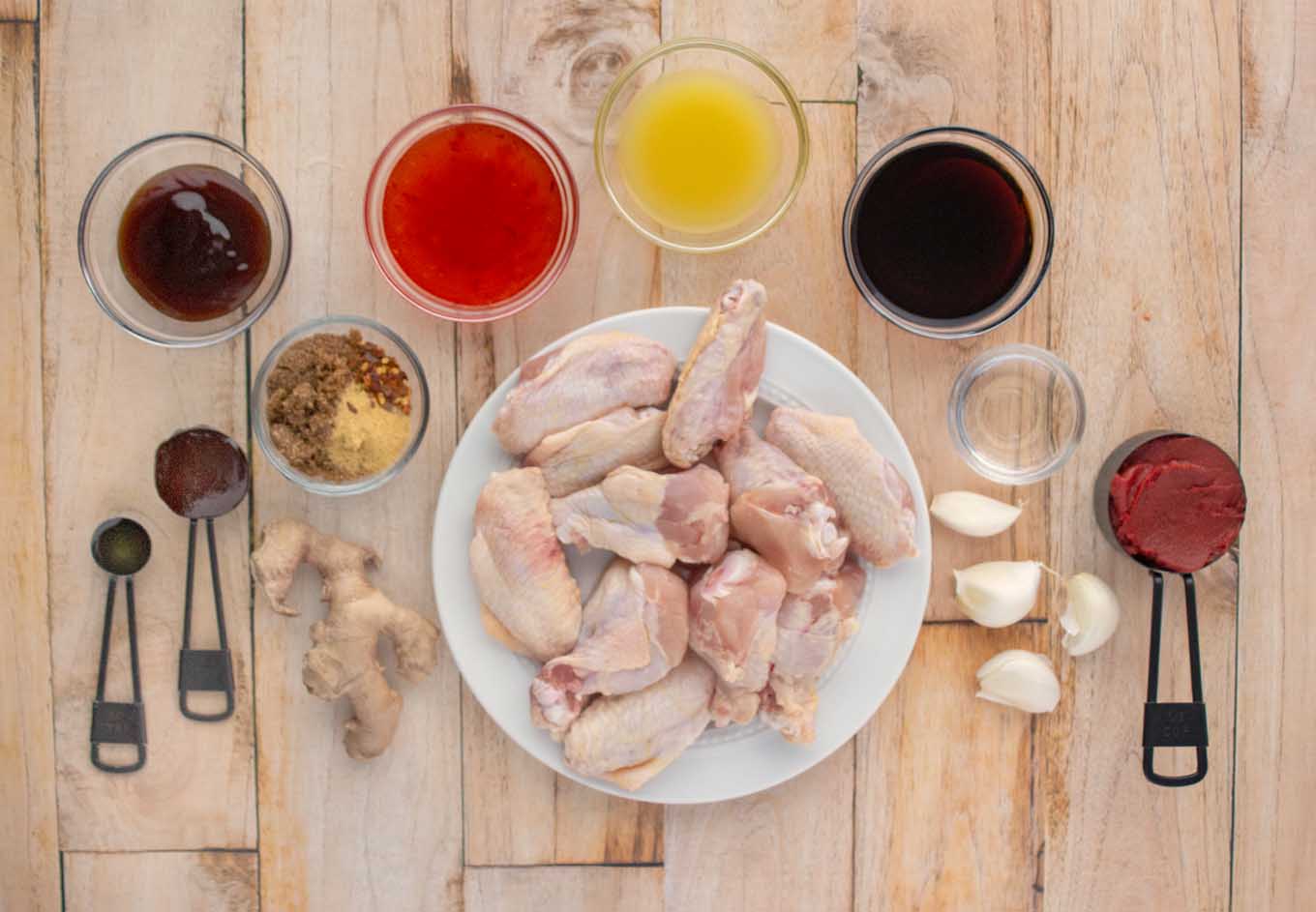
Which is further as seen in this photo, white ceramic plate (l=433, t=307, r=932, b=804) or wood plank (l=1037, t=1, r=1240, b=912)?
wood plank (l=1037, t=1, r=1240, b=912)

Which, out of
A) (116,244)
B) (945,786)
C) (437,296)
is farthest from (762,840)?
(116,244)

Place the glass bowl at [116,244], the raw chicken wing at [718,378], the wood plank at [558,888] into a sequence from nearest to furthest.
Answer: the raw chicken wing at [718,378], the glass bowl at [116,244], the wood plank at [558,888]

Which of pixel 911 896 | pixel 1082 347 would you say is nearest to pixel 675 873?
pixel 911 896

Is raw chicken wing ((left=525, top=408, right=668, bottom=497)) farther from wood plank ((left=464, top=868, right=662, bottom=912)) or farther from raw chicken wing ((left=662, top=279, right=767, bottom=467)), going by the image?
wood plank ((left=464, top=868, right=662, bottom=912))

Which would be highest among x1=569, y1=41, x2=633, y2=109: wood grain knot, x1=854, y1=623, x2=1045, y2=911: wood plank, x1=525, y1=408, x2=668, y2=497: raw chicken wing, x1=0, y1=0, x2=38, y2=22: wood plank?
x1=0, y1=0, x2=38, y2=22: wood plank

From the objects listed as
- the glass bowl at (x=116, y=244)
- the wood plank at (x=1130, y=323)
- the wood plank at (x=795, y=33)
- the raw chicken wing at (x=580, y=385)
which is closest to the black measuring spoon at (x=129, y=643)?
the glass bowl at (x=116, y=244)

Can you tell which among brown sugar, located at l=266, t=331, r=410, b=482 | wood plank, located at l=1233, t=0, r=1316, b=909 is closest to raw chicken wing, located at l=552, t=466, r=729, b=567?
brown sugar, located at l=266, t=331, r=410, b=482

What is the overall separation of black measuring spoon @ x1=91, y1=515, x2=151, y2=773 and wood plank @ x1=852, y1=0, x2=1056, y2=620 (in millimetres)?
993

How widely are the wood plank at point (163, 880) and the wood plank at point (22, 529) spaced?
0.13ft

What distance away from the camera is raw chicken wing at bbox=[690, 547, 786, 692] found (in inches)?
47.7

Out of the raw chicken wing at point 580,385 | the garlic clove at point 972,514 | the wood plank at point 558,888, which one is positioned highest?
the raw chicken wing at point 580,385

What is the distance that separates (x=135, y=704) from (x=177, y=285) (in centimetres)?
56

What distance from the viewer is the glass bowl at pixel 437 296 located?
128 centimetres

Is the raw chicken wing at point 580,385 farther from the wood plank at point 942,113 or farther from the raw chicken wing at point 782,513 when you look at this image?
the wood plank at point 942,113
